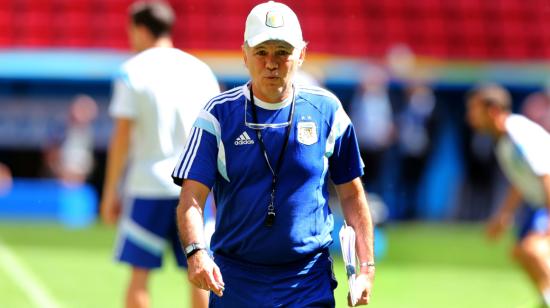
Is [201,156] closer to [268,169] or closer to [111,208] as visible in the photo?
[268,169]

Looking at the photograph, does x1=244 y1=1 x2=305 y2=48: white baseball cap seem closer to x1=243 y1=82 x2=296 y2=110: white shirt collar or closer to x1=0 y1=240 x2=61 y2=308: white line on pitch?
x1=243 y1=82 x2=296 y2=110: white shirt collar

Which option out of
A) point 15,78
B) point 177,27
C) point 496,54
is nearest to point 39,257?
point 15,78

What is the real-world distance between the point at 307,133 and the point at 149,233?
9.22 feet

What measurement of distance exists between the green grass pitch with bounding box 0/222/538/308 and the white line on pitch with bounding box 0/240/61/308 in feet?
0.18

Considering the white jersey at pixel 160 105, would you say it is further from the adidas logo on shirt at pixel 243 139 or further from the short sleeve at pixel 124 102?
the adidas logo on shirt at pixel 243 139

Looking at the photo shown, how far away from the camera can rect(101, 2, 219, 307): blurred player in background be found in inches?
315

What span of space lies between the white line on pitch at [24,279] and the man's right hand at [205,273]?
229 inches

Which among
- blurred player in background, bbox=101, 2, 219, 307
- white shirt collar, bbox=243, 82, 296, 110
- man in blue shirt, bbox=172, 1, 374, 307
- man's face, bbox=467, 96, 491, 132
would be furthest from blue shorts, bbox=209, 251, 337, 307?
man's face, bbox=467, 96, 491, 132

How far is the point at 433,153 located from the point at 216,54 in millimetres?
4363

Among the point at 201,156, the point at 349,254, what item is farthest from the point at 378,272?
the point at 201,156

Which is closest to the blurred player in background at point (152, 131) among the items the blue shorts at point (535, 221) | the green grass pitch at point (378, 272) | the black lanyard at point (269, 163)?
the green grass pitch at point (378, 272)

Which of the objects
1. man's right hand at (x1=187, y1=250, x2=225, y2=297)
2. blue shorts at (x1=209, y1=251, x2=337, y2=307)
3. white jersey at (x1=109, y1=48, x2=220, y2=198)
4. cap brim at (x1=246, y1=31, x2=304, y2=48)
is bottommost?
blue shorts at (x1=209, y1=251, x2=337, y2=307)

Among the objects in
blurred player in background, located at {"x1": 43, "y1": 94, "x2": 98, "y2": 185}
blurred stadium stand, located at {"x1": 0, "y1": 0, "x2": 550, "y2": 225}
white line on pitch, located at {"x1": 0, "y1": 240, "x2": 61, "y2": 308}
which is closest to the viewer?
white line on pitch, located at {"x1": 0, "y1": 240, "x2": 61, "y2": 308}

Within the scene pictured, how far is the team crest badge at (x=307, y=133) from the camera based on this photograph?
5.57 metres
